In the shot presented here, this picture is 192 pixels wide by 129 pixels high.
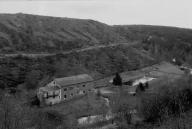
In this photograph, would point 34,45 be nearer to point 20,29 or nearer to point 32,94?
point 20,29

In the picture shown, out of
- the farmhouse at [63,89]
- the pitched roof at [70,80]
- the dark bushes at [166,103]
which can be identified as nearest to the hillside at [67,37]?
the pitched roof at [70,80]

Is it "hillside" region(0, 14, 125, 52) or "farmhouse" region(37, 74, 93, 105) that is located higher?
"hillside" region(0, 14, 125, 52)

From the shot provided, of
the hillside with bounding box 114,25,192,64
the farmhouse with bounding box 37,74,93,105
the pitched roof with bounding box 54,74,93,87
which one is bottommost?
the farmhouse with bounding box 37,74,93,105

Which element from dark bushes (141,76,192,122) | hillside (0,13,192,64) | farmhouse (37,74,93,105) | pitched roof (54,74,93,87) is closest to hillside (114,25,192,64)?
hillside (0,13,192,64)

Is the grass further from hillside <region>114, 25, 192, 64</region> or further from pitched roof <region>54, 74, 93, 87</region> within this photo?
hillside <region>114, 25, 192, 64</region>

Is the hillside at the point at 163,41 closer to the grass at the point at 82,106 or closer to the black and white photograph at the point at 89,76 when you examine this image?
the black and white photograph at the point at 89,76

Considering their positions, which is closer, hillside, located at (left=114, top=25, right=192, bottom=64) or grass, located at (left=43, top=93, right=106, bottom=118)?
grass, located at (left=43, top=93, right=106, bottom=118)

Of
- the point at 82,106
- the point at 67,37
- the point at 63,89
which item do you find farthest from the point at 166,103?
the point at 67,37

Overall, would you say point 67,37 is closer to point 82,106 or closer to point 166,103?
point 82,106
